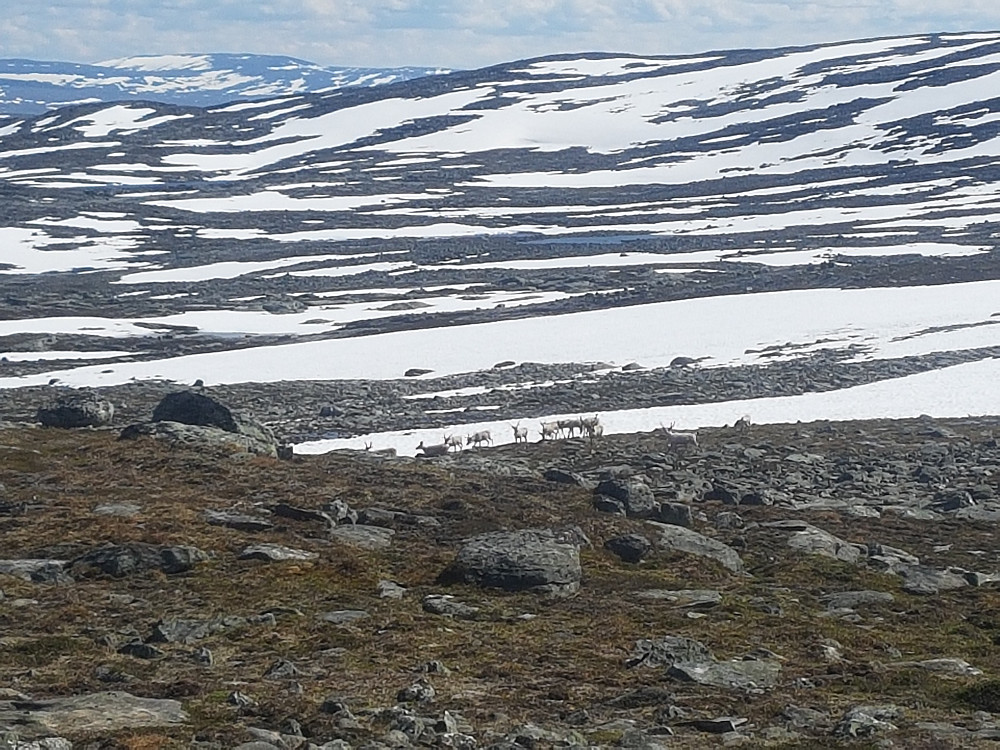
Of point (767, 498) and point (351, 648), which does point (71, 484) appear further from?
point (767, 498)

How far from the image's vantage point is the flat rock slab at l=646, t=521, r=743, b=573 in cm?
1944

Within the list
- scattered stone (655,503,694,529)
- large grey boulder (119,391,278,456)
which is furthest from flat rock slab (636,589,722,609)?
large grey boulder (119,391,278,456)

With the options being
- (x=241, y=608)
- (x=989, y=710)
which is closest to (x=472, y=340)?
(x=241, y=608)

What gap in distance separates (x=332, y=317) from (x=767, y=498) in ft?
174

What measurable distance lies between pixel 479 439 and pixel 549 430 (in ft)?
6.97

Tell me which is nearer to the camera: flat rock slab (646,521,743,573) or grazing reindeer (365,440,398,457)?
flat rock slab (646,521,743,573)

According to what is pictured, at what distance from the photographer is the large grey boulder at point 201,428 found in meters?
27.2

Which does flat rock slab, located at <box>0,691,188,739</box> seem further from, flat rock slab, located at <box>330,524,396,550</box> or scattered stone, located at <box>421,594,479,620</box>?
flat rock slab, located at <box>330,524,396,550</box>

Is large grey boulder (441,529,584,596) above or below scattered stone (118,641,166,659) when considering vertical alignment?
below

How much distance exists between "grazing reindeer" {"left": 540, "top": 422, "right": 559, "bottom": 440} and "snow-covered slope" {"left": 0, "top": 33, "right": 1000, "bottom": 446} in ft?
56.1

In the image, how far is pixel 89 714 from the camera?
1102 cm

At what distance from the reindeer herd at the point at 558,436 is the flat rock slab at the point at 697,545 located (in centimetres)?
1557

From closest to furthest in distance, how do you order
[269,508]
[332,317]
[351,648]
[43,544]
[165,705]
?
1. [165,705]
2. [351,648]
3. [43,544]
4. [269,508]
5. [332,317]

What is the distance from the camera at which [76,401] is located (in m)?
32.6
